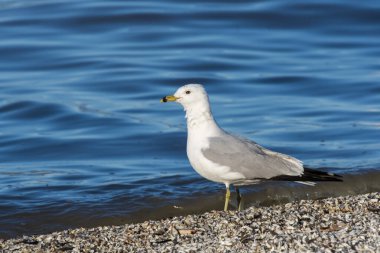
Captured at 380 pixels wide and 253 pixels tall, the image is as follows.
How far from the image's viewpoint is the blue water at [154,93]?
437 inches

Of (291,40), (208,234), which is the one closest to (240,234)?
(208,234)

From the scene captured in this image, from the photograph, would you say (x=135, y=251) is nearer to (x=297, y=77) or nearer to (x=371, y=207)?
(x=371, y=207)

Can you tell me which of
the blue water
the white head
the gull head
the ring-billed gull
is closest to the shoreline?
the ring-billed gull

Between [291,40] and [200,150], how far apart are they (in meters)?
11.0

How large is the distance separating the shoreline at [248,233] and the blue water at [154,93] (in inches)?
66.5

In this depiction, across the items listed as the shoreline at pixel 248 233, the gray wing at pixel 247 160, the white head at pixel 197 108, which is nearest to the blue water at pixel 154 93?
the white head at pixel 197 108

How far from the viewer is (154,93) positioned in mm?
15953

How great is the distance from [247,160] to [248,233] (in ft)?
4.48

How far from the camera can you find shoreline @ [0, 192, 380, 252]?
24.2 feet

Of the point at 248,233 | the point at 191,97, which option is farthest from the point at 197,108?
the point at 248,233

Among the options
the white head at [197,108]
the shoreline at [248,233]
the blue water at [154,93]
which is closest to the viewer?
the shoreline at [248,233]

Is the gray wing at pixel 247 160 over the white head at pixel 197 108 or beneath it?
beneath

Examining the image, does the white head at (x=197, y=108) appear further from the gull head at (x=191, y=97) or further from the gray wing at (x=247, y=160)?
the gray wing at (x=247, y=160)

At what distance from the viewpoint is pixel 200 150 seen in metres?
9.01
